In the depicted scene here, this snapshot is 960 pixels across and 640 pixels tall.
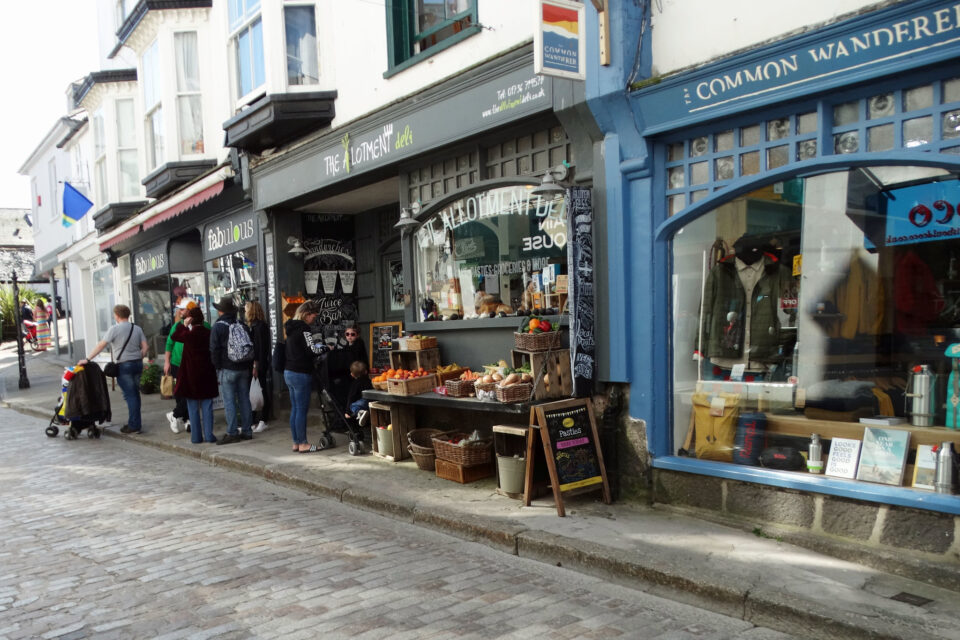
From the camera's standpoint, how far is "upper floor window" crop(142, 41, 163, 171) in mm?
14656

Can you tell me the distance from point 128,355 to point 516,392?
300 inches

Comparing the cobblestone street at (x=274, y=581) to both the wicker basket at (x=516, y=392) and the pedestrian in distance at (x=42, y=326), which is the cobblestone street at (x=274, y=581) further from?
the pedestrian in distance at (x=42, y=326)

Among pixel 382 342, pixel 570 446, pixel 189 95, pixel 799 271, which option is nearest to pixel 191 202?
pixel 189 95

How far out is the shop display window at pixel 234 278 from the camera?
12.4m

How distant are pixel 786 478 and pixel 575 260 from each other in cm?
240

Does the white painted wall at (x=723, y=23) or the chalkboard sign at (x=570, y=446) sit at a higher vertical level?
the white painted wall at (x=723, y=23)

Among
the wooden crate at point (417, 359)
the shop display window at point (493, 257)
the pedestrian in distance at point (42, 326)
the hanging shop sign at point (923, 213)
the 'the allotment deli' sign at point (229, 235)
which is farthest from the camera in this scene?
the pedestrian in distance at point (42, 326)

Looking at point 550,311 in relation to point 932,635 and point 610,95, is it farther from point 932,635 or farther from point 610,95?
point 932,635

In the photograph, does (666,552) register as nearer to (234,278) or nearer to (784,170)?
(784,170)

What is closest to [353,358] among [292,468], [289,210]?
[292,468]

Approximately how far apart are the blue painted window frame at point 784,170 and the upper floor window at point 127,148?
15628mm

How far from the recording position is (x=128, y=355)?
37.0 ft

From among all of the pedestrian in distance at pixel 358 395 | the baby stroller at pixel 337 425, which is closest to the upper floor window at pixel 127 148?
the baby stroller at pixel 337 425

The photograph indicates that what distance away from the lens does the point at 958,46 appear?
412 centimetres
